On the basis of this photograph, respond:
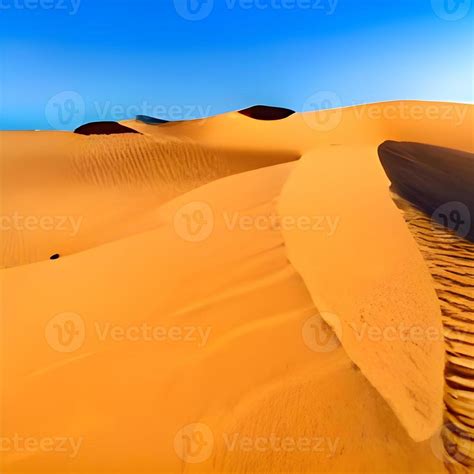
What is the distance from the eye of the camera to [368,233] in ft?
14.4

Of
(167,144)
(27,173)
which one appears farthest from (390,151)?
(27,173)

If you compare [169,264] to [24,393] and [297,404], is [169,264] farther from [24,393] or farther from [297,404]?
[297,404]
